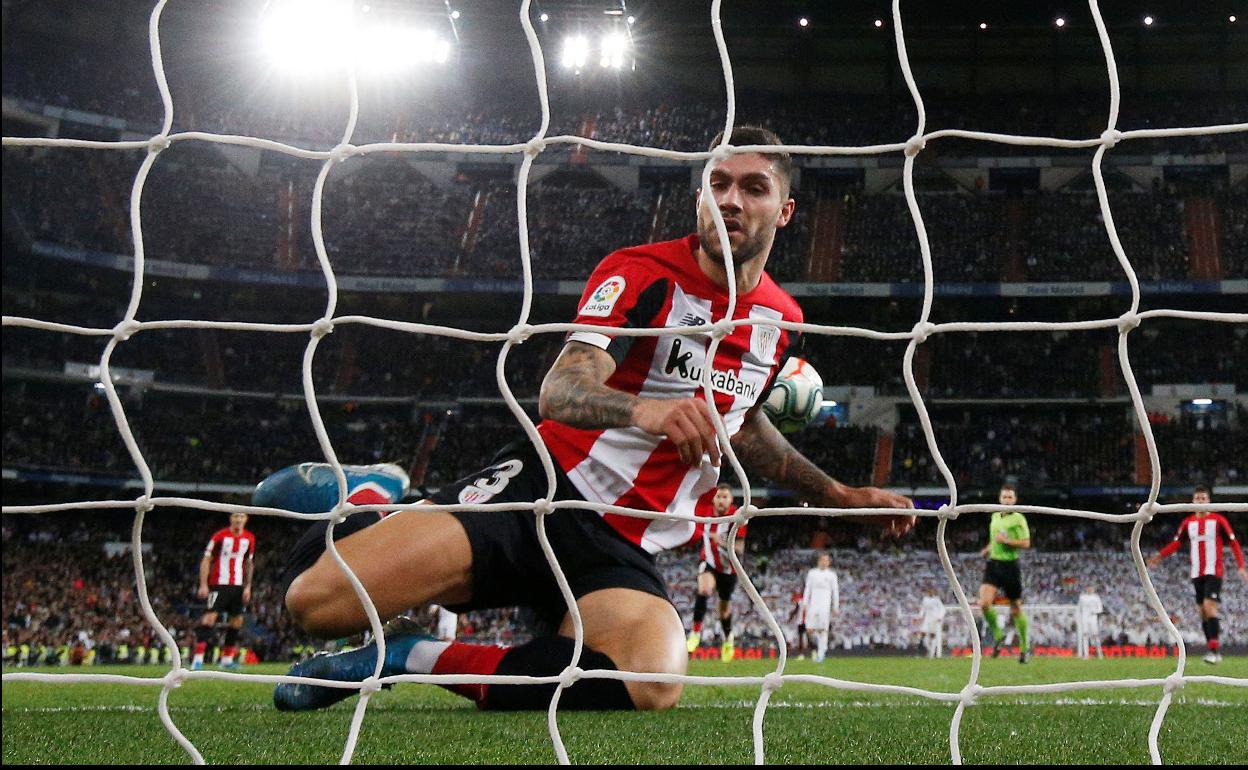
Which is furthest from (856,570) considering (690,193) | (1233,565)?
(690,193)

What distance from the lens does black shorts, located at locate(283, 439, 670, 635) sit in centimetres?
281

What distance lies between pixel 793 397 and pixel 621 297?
102 cm

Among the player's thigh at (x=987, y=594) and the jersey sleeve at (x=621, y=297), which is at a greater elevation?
the jersey sleeve at (x=621, y=297)

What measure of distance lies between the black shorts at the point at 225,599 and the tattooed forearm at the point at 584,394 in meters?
7.72

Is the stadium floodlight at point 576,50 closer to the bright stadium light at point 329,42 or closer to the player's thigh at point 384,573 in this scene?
the player's thigh at point 384,573

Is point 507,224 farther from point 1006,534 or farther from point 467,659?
point 467,659

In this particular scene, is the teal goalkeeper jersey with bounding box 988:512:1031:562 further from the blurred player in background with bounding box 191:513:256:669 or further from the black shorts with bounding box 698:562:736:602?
the blurred player in background with bounding box 191:513:256:669

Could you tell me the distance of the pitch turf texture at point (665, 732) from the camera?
8.27ft

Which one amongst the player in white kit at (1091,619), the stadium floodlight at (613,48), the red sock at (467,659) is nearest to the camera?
the red sock at (467,659)

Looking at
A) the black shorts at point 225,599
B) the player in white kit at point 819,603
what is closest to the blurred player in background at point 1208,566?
the player in white kit at point 819,603

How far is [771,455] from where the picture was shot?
3295mm

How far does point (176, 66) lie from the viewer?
850 inches

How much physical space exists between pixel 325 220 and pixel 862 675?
53.6 feet

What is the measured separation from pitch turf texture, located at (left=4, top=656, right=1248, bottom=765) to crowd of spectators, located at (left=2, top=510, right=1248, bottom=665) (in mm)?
12066
